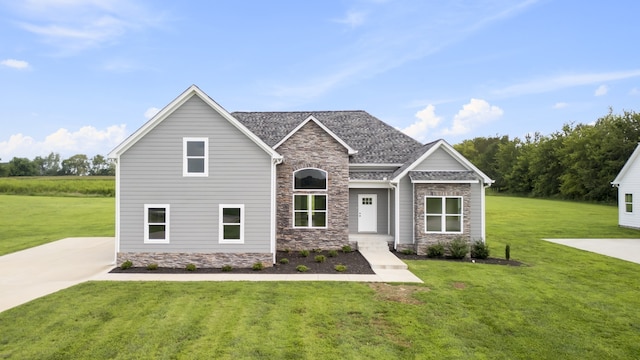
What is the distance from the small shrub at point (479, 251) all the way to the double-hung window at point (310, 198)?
777cm

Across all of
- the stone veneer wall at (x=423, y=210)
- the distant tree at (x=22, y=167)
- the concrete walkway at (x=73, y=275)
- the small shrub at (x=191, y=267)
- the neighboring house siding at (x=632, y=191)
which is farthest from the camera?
the distant tree at (x=22, y=167)

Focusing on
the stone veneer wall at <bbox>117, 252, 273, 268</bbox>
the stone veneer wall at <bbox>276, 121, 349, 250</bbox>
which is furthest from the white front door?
the stone veneer wall at <bbox>117, 252, 273, 268</bbox>

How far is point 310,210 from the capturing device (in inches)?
707

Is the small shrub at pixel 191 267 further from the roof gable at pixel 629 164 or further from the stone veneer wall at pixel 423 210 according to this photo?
the roof gable at pixel 629 164

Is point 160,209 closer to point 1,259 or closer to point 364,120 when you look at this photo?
point 1,259

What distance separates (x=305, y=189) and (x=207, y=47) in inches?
549

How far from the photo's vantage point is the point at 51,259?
51.9 ft

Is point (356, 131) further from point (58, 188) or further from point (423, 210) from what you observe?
point (58, 188)

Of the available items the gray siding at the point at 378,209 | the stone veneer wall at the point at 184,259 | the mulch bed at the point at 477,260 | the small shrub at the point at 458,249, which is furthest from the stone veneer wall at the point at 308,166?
the small shrub at the point at 458,249

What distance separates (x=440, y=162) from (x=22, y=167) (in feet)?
455

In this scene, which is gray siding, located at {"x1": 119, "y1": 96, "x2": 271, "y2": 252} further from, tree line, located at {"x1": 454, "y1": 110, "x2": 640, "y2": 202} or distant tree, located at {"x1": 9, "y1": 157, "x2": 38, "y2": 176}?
distant tree, located at {"x1": 9, "y1": 157, "x2": 38, "y2": 176}

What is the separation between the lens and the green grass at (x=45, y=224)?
21547 millimetres

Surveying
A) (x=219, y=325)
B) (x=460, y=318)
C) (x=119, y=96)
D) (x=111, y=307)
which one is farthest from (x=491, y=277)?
(x=119, y=96)

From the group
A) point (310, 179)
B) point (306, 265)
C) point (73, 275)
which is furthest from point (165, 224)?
point (310, 179)
